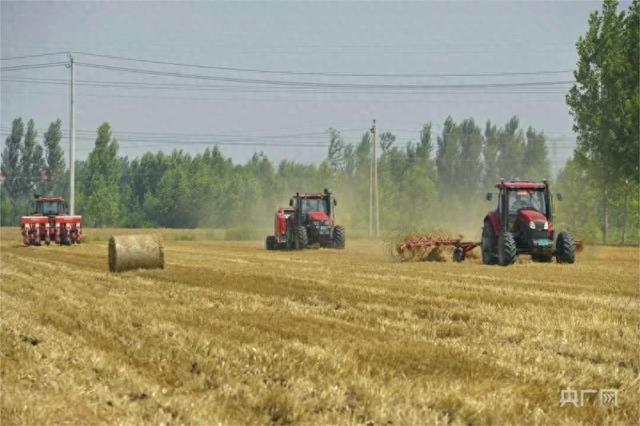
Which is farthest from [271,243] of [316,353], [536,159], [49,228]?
[536,159]

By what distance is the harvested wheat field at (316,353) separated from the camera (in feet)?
18.9

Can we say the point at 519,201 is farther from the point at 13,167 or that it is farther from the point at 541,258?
the point at 13,167

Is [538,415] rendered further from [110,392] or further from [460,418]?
[110,392]

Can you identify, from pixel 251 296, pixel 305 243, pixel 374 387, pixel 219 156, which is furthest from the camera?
pixel 219 156

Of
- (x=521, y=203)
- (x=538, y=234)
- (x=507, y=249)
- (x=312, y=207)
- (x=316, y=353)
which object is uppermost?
(x=312, y=207)

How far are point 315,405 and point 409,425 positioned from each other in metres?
0.75

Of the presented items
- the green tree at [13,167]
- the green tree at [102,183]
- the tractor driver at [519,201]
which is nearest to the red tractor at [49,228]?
the tractor driver at [519,201]

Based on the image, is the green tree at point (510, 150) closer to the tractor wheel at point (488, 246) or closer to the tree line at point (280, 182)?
the tree line at point (280, 182)

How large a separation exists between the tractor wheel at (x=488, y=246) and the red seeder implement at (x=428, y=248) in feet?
3.05

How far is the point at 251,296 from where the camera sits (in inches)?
527

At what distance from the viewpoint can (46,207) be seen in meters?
41.4

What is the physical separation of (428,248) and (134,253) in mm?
9219

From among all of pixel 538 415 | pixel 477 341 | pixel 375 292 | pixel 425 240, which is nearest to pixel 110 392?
pixel 538 415

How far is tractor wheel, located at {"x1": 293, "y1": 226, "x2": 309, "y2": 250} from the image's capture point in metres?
33.4
